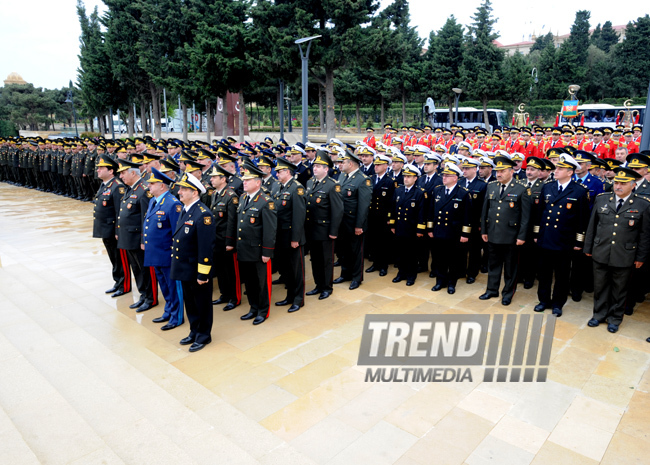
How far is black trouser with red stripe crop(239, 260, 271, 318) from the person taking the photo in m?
5.75

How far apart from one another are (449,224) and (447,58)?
31.8 meters

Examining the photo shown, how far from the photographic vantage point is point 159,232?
5.53 metres

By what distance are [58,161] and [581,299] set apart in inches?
658

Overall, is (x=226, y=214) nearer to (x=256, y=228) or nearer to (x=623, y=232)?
(x=256, y=228)

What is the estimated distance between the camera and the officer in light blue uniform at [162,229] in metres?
5.45

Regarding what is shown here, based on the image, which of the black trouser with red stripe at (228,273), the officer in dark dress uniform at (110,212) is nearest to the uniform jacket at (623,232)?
the black trouser with red stripe at (228,273)

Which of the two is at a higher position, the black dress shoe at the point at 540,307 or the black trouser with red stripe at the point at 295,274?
the black trouser with red stripe at the point at 295,274

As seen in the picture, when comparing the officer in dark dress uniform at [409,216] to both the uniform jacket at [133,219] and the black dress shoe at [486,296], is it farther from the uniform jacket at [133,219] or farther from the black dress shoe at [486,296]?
the uniform jacket at [133,219]

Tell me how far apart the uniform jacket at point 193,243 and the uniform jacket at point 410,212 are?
3272 millimetres

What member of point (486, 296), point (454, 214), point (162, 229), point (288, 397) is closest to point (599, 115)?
point (454, 214)

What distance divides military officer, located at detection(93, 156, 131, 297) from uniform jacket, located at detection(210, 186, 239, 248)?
66.0 inches

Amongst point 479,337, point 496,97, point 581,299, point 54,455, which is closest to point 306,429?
point 54,455

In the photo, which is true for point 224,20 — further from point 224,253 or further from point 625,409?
point 625,409

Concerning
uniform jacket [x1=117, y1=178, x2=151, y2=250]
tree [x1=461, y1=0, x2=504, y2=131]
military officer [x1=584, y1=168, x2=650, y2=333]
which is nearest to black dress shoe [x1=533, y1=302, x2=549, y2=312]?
military officer [x1=584, y1=168, x2=650, y2=333]
